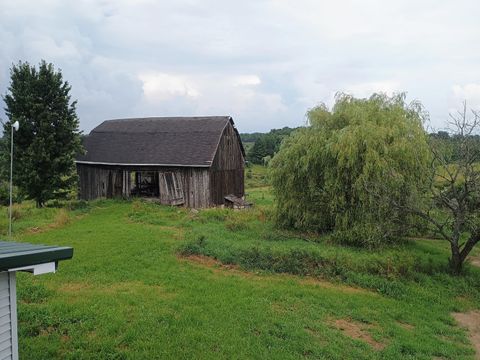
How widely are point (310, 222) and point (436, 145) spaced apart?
18.3ft

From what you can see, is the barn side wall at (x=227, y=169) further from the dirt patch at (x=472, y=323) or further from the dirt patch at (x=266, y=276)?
the dirt patch at (x=472, y=323)

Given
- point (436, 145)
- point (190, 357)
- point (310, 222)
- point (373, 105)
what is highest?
point (373, 105)

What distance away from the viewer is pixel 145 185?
1123 inches

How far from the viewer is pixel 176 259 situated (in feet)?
41.6

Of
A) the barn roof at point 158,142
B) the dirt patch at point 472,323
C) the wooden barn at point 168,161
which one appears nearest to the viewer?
the dirt patch at point 472,323

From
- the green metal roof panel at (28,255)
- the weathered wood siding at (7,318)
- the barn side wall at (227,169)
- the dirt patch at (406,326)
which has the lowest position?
the dirt patch at (406,326)

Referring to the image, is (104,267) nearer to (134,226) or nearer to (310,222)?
(134,226)

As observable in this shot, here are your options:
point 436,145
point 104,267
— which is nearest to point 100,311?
point 104,267

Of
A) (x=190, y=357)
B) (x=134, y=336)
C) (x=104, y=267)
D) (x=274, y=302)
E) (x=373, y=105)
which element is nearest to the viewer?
(x=190, y=357)

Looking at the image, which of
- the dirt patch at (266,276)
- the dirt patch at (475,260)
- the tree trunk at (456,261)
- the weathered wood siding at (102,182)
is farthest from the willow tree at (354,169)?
the weathered wood siding at (102,182)

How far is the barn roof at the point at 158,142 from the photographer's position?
24109 millimetres

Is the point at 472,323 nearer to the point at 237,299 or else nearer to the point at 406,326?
the point at 406,326

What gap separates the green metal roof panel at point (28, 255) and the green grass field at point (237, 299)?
8.46 feet

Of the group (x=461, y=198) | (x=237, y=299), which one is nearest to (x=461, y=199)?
(x=461, y=198)
